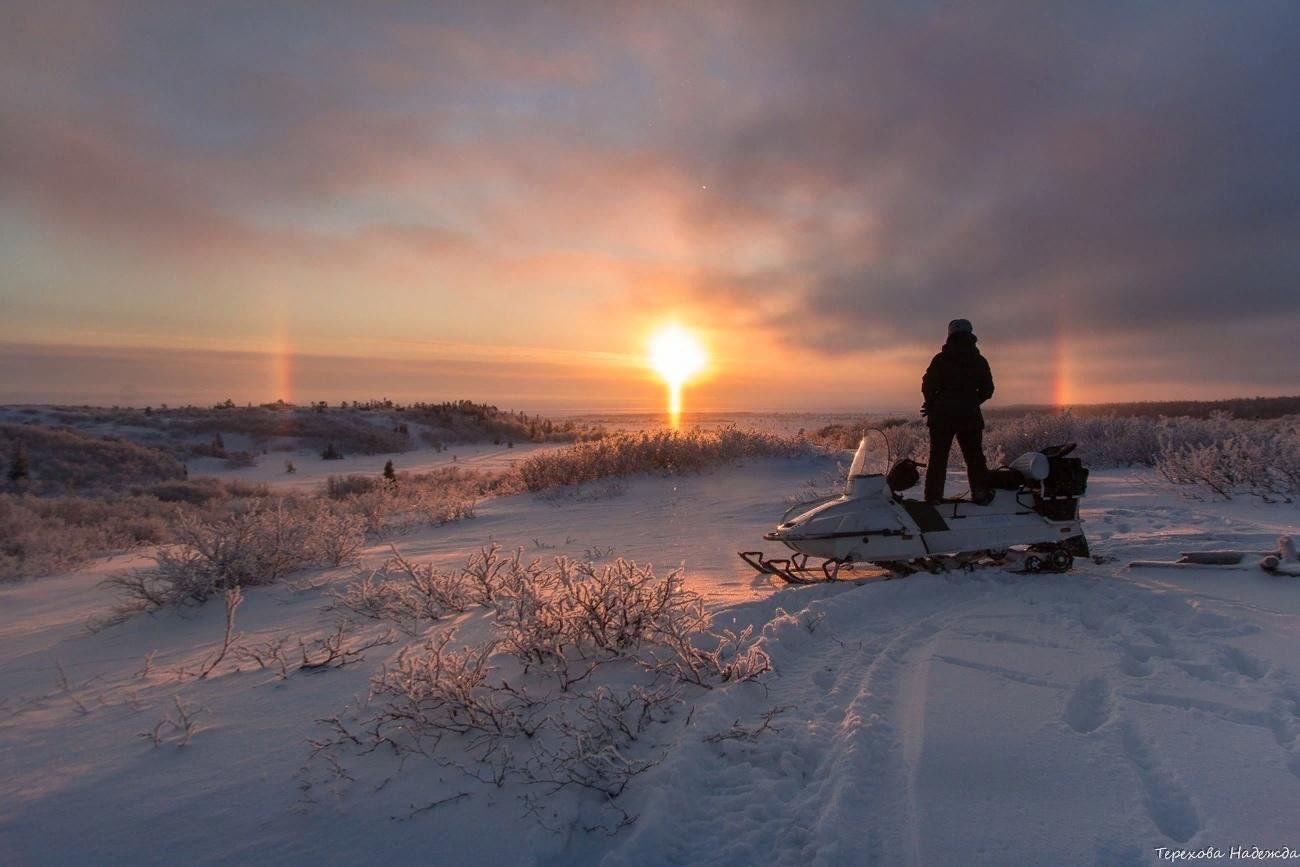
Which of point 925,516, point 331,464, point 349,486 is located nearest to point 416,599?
point 925,516

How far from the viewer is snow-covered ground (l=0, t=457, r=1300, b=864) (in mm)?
2402

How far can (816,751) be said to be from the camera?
118 inches

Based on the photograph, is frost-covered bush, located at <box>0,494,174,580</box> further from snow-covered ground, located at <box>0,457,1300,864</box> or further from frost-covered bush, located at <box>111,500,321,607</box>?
snow-covered ground, located at <box>0,457,1300,864</box>

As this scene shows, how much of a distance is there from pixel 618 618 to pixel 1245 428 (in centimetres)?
1708

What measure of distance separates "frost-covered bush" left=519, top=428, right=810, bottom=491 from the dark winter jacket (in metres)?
7.77

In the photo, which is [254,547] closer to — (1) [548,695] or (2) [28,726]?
(2) [28,726]

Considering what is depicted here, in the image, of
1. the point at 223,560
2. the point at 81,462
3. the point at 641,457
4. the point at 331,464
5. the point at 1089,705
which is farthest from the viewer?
the point at 331,464

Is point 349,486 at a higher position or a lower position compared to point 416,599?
lower

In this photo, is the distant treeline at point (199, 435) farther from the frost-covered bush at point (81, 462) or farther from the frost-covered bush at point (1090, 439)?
Result: the frost-covered bush at point (1090, 439)

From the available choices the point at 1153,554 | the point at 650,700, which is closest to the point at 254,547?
the point at 650,700

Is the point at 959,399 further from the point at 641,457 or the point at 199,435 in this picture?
the point at 199,435

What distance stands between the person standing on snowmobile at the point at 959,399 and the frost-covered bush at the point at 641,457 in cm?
764

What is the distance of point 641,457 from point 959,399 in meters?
8.80

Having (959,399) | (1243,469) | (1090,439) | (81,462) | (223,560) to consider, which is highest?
(959,399)
